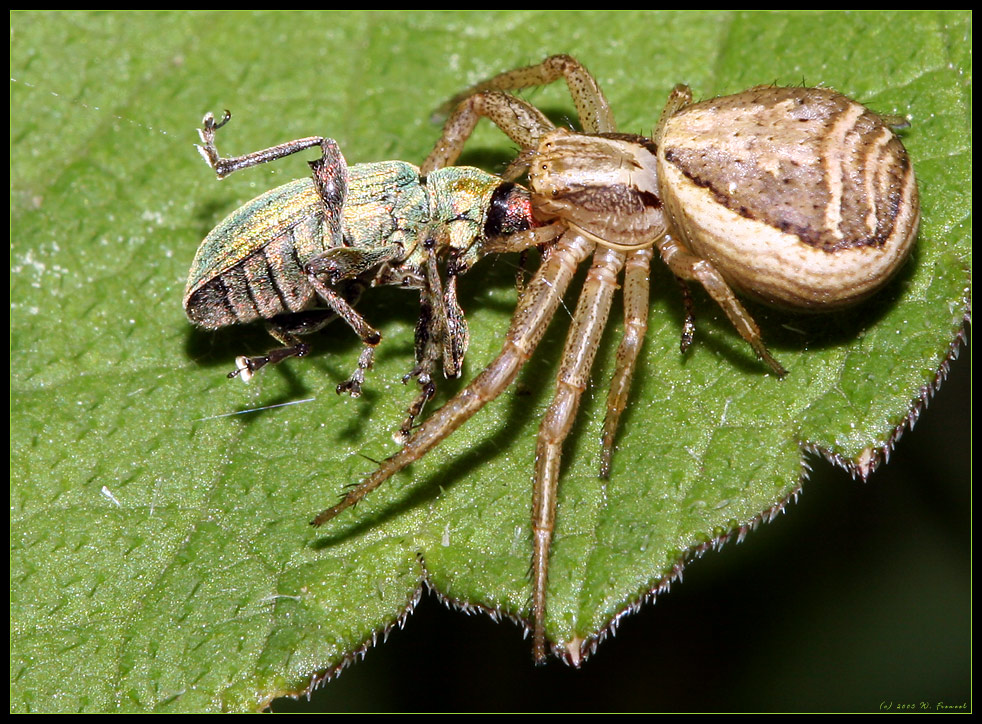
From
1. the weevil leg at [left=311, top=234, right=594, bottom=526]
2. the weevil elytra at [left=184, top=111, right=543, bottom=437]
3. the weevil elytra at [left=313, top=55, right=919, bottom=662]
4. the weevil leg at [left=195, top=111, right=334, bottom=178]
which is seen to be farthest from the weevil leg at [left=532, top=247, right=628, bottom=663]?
the weevil leg at [left=195, top=111, right=334, bottom=178]

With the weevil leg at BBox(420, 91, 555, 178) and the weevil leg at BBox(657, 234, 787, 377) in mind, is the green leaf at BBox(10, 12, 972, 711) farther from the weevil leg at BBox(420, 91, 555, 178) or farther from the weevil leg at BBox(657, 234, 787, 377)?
the weevil leg at BBox(420, 91, 555, 178)

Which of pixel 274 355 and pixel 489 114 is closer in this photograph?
pixel 274 355

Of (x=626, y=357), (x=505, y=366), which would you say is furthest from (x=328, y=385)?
(x=626, y=357)

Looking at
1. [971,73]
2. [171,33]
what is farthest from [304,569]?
[971,73]

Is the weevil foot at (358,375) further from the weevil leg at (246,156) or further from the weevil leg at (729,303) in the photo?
the weevil leg at (729,303)

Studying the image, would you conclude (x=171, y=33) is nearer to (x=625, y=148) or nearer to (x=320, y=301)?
(x=320, y=301)

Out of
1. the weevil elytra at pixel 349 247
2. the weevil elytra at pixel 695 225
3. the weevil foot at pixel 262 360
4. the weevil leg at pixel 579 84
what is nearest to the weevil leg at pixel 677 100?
the weevil elytra at pixel 695 225

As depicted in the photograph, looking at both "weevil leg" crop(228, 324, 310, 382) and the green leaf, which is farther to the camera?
"weevil leg" crop(228, 324, 310, 382)

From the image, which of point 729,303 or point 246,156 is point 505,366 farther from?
point 246,156
